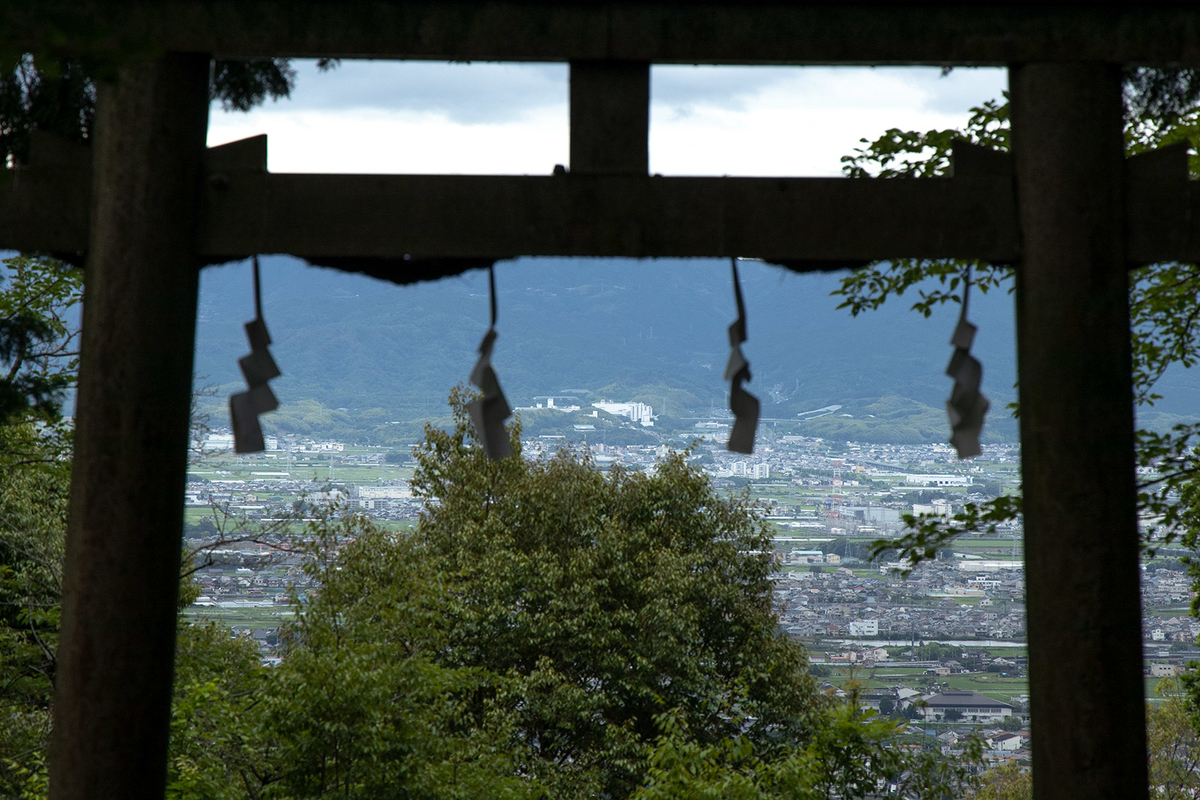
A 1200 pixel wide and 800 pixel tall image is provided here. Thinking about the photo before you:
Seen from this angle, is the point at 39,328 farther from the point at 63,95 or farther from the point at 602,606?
the point at 602,606

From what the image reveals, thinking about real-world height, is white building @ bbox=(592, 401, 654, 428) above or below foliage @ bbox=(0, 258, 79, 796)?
above

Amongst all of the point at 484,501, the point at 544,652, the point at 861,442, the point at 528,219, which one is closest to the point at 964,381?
the point at 528,219

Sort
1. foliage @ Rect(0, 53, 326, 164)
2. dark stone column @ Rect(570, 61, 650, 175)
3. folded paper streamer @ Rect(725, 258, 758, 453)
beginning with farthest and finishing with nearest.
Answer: foliage @ Rect(0, 53, 326, 164)
folded paper streamer @ Rect(725, 258, 758, 453)
dark stone column @ Rect(570, 61, 650, 175)

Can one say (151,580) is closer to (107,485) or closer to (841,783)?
(107,485)

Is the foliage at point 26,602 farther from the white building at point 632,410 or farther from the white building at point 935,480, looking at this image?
the white building at point 632,410

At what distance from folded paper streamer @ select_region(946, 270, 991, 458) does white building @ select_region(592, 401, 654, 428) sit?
97126mm

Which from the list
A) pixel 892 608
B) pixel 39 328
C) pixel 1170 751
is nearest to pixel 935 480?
pixel 892 608

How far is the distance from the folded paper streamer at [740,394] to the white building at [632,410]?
97.1m

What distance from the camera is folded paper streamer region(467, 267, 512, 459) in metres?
2.09

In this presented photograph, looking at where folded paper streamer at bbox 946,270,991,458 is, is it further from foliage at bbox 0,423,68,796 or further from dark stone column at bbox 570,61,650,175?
foliage at bbox 0,423,68,796

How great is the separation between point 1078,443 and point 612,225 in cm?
101

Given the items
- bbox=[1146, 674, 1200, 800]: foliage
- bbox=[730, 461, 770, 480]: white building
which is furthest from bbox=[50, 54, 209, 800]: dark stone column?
bbox=[730, 461, 770, 480]: white building

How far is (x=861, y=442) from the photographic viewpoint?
4370 inches

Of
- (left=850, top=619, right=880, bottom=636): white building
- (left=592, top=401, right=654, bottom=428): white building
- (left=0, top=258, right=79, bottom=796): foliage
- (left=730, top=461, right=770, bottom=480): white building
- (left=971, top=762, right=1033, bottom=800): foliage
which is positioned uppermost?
(left=592, top=401, right=654, bottom=428): white building
